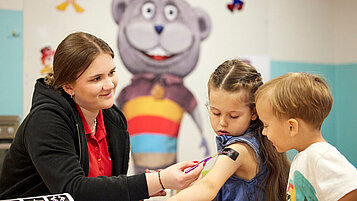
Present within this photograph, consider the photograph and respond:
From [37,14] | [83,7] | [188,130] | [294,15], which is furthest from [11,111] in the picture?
[294,15]

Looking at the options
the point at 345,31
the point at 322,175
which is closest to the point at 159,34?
the point at 345,31

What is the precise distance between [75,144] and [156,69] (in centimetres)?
178

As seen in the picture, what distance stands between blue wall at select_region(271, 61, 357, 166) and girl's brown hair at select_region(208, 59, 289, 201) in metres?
2.50

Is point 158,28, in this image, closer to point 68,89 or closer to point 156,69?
point 156,69

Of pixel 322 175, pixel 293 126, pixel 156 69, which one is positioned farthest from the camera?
pixel 156 69

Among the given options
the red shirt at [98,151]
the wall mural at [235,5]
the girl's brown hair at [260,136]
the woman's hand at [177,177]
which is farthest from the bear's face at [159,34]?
the woman's hand at [177,177]

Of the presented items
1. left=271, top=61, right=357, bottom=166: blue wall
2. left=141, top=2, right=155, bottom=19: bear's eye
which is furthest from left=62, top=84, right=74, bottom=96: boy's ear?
left=271, top=61, right=357, bottom=166: blue wall

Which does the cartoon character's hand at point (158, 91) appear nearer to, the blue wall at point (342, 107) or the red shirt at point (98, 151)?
the blue wall at point (342, 107)

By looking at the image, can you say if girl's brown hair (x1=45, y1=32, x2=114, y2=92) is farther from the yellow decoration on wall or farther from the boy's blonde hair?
the yellow decoration on wall

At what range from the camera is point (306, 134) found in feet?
3.20

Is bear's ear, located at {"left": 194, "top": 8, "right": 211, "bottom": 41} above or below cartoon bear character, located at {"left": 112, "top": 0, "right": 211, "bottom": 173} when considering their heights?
above

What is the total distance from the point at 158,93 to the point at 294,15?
1.60 m

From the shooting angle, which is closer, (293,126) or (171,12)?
(293,126)

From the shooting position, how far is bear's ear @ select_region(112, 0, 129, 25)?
9.18 feet
